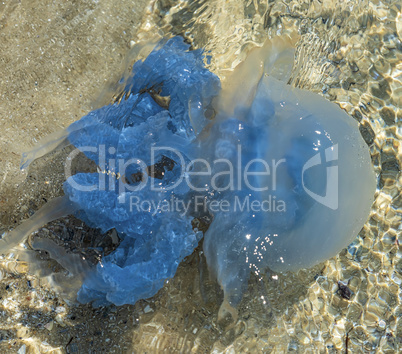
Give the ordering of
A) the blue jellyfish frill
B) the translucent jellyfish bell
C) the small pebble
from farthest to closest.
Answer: the small pebble → the blue jellyfish frill → the translucent jellyfish bell

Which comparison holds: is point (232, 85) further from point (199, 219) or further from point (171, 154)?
point (199, 219)

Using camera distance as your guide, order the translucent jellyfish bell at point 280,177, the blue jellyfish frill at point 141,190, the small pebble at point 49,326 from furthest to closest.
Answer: the small pebble at point 49,326, the blue jellyfish frill at point 141,190, the translucent jellyfish bell at point 280,177

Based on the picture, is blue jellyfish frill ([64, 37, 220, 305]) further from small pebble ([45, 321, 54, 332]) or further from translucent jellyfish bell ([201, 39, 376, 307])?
small pebble ([45, 321, 54, 332])

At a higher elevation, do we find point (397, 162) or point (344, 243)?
point (344, 243)

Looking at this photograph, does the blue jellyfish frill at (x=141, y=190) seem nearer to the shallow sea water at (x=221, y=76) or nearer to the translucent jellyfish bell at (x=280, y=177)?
the translucent jellyfish bell at (x=280, y=177)

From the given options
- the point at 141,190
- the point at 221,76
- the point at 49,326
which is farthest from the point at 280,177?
the point at 49,326

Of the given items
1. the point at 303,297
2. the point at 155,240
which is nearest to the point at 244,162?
the point at 155,240

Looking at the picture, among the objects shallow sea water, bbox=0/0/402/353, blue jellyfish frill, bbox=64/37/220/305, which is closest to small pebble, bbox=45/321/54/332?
shallow sea water, bbox=0/0/402/353

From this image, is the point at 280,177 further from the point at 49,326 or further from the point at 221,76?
the point at 49,326

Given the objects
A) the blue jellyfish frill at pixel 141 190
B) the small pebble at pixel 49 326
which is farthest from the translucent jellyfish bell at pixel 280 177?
the small pebble at pixel 49 326
